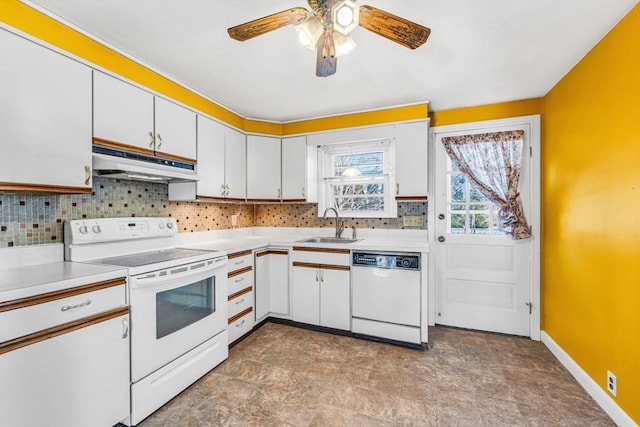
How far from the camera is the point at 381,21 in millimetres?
1334

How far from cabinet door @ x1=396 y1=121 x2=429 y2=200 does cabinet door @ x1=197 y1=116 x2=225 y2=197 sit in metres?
1.83

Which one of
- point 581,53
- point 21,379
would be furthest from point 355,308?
point 581,53

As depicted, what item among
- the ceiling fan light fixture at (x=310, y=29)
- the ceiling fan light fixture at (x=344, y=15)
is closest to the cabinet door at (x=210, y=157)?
the ceiling fan light fixture at (x=310, y=29)

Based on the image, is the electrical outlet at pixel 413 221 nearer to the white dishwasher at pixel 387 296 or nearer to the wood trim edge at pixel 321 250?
the white dishwasher at pixel 387 296

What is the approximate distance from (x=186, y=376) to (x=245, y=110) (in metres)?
2.56

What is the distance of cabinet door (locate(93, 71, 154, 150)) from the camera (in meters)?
1.86

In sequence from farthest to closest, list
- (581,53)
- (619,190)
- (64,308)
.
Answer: (581,53), (619,190), (64,308)

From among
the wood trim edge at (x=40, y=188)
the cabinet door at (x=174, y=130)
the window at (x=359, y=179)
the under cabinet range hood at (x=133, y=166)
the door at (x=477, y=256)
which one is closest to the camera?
the wood trim edge at (x=40, y=188)

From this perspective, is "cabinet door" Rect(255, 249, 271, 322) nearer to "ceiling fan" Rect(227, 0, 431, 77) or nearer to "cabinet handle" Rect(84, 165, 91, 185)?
"cabinet handle" Rect(84, 165, 91, 185)

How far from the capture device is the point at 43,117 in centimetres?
158

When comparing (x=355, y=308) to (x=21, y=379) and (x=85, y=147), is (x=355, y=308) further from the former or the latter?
(x=85, y=147)

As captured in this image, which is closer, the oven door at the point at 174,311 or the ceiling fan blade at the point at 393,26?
the ceiling fan blade at the point at 393,26

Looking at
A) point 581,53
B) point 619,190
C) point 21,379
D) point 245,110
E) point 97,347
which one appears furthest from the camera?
point 245,110

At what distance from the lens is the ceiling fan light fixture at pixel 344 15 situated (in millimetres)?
1230
